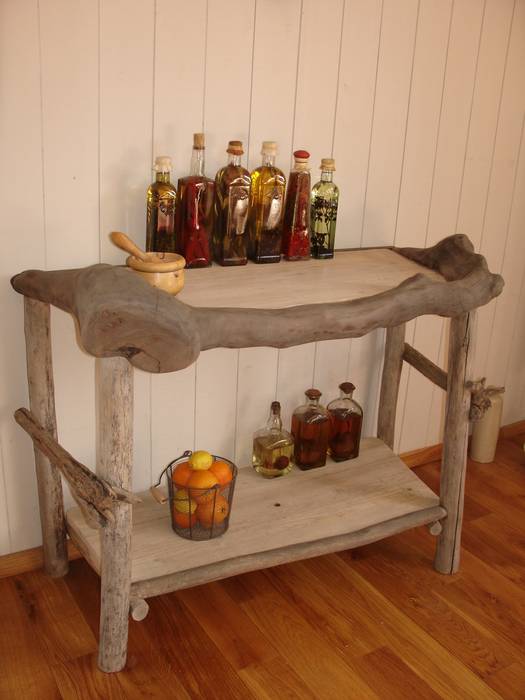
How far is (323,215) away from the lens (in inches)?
77.2

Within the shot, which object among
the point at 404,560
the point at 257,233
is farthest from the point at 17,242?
the point at 404,560

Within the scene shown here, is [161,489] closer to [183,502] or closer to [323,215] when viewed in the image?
[183,502]

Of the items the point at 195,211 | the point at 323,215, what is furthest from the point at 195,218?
the point at 323,215

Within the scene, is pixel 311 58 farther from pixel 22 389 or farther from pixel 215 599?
pixel 215 599

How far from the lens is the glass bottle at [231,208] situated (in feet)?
5.84

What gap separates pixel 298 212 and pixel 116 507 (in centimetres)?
82

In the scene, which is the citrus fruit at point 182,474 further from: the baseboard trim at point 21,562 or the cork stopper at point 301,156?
the cork stopper at point 301,156

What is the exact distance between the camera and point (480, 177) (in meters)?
2.39

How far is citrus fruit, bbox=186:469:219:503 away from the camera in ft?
5.87

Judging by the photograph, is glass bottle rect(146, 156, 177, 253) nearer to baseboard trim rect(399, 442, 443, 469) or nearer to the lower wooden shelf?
the lower wooden shelf

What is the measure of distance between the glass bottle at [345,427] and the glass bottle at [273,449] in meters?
0.13

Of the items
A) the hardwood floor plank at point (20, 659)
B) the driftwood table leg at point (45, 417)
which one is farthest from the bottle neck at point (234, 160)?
the hardwood floor plank at point (20, 659)

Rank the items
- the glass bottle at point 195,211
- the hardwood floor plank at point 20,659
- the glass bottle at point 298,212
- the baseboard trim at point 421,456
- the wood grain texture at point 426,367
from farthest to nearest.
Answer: the baseboard trim at point 421,456
the wood grain texture at point 426,367
the glass bottle at point 298,212
the glass bottle at point 195,211
the hardwood floor plank at point 20,659

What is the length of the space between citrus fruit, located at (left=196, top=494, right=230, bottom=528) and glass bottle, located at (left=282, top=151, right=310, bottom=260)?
61 centimetres
